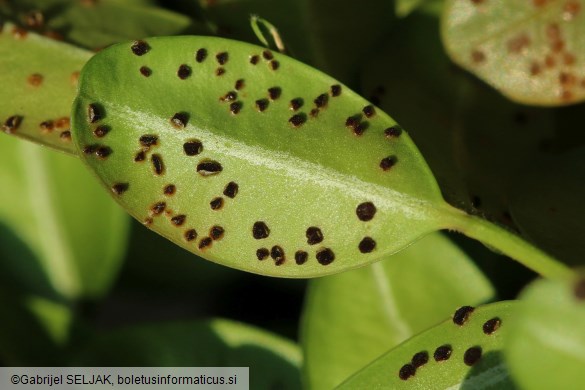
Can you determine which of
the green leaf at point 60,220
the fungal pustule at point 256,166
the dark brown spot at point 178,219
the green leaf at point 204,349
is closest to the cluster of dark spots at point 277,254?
the fungal pustule at point 256,166

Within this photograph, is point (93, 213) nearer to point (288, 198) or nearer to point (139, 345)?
point (139, 345)

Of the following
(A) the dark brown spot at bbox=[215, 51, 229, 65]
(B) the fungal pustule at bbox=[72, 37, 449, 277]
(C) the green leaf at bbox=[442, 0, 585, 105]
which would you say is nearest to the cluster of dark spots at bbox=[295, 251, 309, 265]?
(B) the fungal pustule at bbox=[72, 37, 449, 277]

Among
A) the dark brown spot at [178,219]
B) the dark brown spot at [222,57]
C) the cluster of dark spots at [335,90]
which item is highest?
the dark brown spot at [222,57]

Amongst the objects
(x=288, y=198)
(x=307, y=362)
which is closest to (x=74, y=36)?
(x=288, y=198)

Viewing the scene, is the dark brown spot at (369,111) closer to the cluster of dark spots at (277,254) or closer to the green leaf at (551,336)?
the cluster of dark spots at (277,254)

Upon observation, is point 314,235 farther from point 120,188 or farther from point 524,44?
point 524,44

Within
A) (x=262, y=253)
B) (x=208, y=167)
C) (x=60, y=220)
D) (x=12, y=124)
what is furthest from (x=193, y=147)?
(x=60, y=220)
